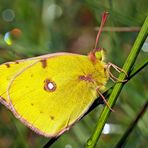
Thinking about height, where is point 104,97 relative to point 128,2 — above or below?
above

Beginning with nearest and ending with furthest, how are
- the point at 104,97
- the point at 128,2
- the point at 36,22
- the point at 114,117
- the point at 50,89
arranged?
the point at 104,97 < the point at 50,89 < the point at 114,117 < the point at 128,2 < the point at 36,22

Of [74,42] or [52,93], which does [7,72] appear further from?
[74,42]

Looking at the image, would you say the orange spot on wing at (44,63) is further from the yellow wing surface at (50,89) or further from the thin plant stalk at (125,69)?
the thin plant stalk at (125,69)

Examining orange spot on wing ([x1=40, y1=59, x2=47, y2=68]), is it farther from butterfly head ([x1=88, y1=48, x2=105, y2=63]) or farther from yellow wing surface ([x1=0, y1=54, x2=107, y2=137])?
butterfly head ([x1=88, y1=48, x2=105, y2=63])

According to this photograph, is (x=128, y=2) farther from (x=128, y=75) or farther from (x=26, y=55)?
(x=128, y=75)

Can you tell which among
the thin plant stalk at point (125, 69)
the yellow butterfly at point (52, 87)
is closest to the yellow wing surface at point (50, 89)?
the yellow butterfly at point (52, 87)

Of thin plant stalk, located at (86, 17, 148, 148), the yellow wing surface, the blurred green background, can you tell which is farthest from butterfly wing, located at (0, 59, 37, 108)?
thin plant stalk, located at (86, 17, 148, 148)

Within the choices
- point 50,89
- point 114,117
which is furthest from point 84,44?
point 50,89
